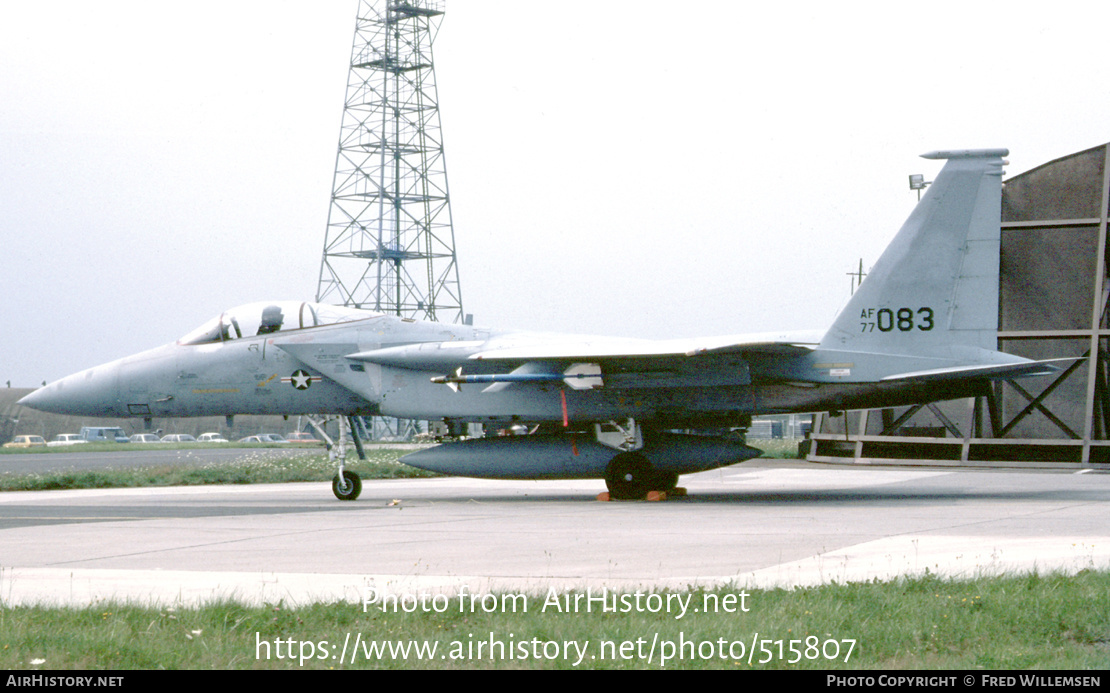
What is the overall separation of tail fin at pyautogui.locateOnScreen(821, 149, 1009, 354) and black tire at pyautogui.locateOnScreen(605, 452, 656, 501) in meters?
3.32

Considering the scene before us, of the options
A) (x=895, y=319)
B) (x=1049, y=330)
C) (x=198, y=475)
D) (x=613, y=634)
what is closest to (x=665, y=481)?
(x=895, y=319)

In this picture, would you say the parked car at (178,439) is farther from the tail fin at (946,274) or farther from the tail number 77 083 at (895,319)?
the tail fin at (946,274)

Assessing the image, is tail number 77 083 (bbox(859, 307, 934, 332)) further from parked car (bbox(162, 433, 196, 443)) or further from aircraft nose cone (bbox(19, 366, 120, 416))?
parked car (bbox(162, 433, 196, 443))

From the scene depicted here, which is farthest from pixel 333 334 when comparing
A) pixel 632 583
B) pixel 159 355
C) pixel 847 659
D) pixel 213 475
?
pixel 847 659

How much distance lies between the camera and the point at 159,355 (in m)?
18.4

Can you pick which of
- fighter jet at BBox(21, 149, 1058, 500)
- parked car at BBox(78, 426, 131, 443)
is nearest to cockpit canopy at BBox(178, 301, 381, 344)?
fighter jet at BBox(21, 149, 1058, 500)

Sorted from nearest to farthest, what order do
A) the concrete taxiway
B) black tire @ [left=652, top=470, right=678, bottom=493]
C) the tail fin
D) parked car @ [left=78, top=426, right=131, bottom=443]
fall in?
the concrete taxiway < the tail fin < black tire @ [left=652, top=470, right=678, bottom=493] < parked car @ [left=78, top=426, right=131, bottom=443]

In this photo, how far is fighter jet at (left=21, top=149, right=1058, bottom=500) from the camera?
52.8ft

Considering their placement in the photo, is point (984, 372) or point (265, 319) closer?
point (984, 372)

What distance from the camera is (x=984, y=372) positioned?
50.6ft

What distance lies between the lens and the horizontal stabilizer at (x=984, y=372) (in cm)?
1527

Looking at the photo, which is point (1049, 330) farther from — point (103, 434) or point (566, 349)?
point (103, 434)

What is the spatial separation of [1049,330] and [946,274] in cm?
1344

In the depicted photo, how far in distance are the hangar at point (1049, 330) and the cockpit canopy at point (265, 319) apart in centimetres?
Result: 1654
